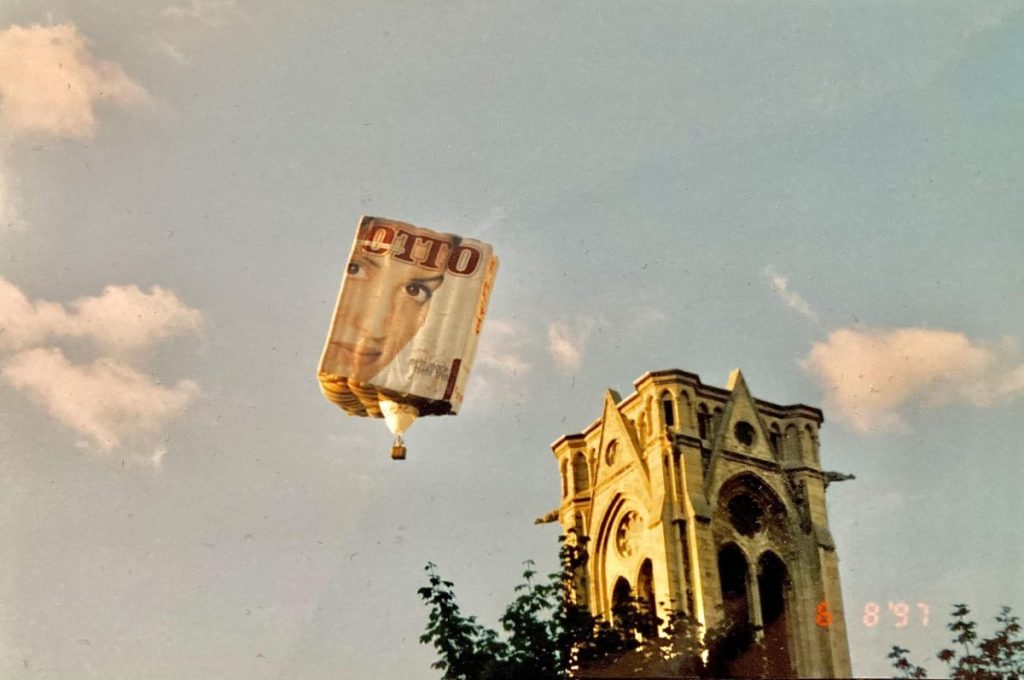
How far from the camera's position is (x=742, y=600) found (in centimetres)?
4584

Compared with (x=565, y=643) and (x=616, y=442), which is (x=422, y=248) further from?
(x=616, y=442)

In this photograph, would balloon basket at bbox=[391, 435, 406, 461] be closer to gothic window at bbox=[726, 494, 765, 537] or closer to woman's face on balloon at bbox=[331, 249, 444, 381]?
woman's face on balloon at bbox=[331, 249, 444, 381]

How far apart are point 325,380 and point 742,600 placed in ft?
68.6

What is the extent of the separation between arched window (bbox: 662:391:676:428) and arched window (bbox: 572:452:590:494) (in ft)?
17.6

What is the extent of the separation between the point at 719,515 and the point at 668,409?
405cm

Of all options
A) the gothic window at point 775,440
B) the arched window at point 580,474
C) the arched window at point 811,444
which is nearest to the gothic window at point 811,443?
the arched window at point 811,444

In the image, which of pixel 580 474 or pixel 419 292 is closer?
pixel 419 292

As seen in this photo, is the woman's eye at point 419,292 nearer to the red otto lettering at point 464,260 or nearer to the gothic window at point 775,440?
the red otto lettering at point 464,260

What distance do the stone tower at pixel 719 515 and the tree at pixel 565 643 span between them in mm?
14425

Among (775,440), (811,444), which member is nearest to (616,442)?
(775,440)

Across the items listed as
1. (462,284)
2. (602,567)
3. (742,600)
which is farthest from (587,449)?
(462,284)

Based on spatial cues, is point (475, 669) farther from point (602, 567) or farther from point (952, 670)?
point (602, 567)

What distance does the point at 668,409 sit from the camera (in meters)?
48.2

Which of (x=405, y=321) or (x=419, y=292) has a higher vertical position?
(x=419, y=292)
